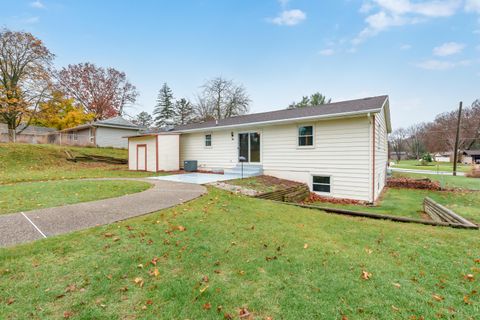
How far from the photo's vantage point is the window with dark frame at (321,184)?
378 inches

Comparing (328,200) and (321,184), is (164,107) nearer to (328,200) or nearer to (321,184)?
(321,184)

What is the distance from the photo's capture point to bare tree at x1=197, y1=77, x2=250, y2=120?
101 ft

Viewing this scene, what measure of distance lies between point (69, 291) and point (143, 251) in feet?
3.00

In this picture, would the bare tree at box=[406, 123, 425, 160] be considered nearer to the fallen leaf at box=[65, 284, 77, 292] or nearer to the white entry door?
the white entry door

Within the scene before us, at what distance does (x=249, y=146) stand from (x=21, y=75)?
25417 mm

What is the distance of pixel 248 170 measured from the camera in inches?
458

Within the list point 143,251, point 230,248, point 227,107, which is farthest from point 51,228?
point 227,107

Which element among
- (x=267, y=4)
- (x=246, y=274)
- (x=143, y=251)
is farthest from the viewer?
(x=267, y=4)

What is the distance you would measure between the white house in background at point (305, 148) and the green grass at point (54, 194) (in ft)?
19.9

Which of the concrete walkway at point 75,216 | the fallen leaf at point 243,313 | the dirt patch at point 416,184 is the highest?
the concrete walkway at point 75,216

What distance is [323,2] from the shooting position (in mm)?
11961

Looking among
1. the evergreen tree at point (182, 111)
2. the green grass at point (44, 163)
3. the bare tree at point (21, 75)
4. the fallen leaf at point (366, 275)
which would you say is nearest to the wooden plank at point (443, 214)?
the fallen leaf at point (366, 275)

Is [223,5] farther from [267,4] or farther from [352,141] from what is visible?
[352,141]

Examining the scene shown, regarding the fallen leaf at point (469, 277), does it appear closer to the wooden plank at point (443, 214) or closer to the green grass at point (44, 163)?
the wooden plank at point (443, 214)
